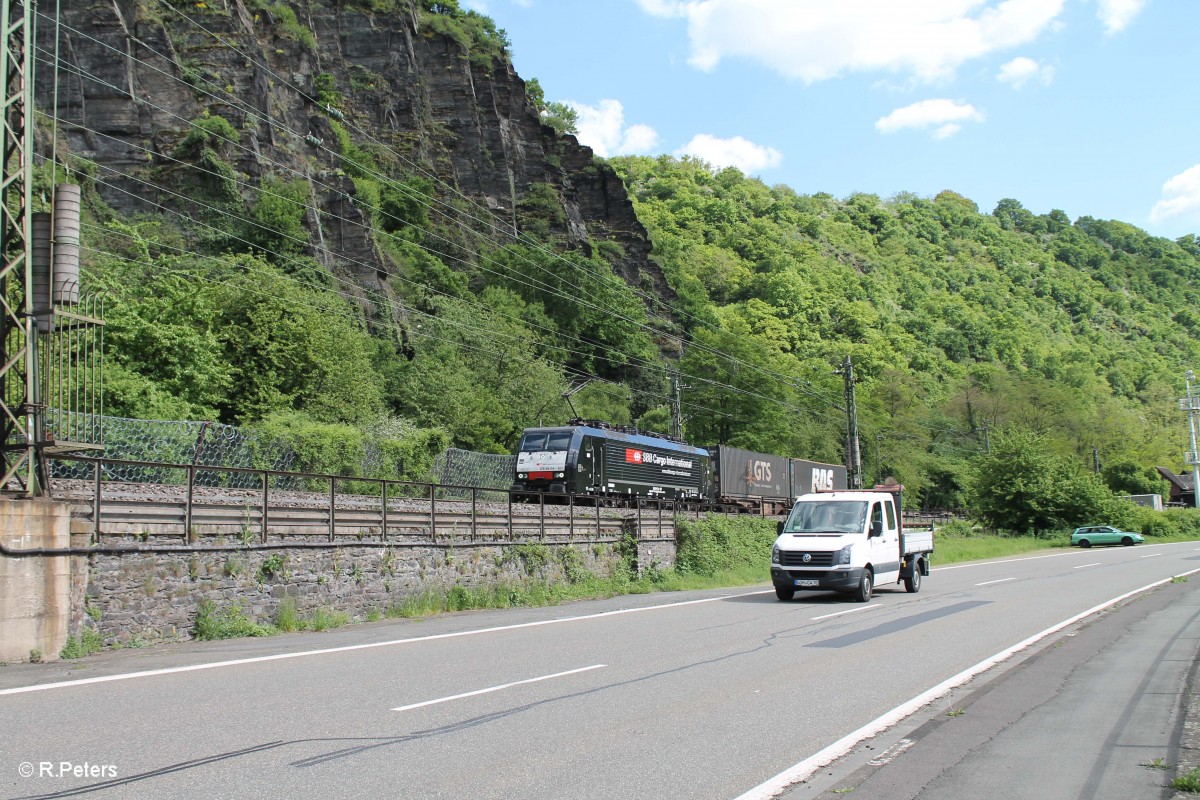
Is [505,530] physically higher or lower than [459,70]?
lower

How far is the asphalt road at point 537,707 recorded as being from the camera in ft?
20.9

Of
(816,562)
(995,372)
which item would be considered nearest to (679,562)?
(816,562)

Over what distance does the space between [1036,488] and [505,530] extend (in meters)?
46.0

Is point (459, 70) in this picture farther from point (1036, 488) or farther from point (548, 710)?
point (548, 710)

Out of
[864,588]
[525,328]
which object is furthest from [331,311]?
[864,588]

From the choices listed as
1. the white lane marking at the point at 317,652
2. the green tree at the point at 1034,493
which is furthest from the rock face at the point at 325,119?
the green tree at the point at 1034,493

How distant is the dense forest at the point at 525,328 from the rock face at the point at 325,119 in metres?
0.43

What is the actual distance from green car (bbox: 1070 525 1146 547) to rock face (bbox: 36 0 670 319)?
150ft

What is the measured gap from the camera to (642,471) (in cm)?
4144

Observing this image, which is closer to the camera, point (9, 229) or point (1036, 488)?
point (9, 229)

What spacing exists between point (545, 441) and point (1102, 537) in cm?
3692

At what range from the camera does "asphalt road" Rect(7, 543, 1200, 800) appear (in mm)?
6379

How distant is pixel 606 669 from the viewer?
36.7 ft

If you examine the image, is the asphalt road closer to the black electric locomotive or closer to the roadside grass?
the roadside grass
